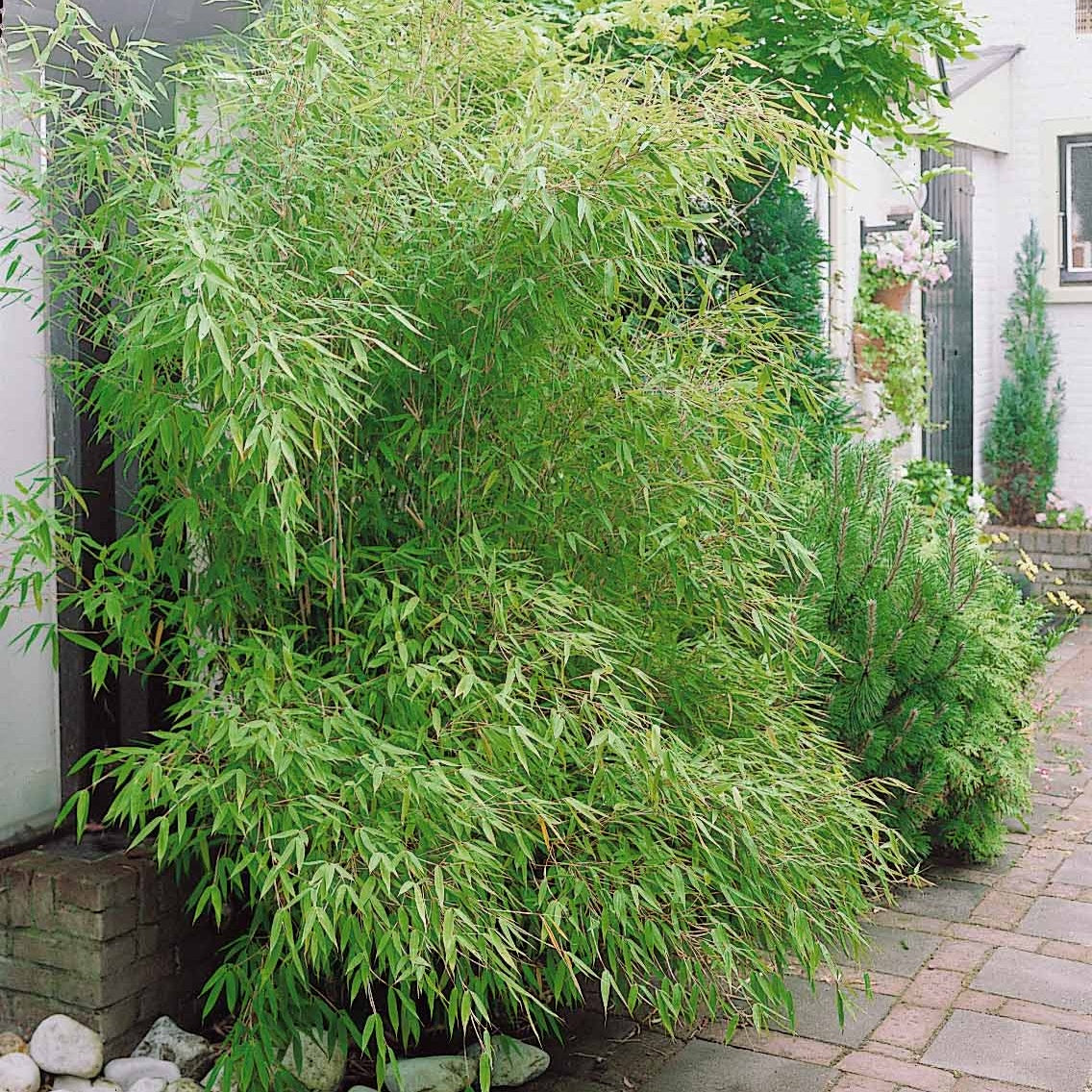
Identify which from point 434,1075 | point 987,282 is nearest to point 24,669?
point 434,1075

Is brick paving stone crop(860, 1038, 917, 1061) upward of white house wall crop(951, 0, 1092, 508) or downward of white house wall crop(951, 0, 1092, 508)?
downward

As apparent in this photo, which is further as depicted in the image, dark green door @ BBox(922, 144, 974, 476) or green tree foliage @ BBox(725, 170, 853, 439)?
dark green door @ BBox(922, 144, 974, 476)

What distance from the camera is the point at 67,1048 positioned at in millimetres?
2566

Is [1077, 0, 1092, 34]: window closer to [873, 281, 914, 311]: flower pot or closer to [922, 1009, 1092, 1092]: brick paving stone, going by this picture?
[873, 281, 914, 311]: flower pot

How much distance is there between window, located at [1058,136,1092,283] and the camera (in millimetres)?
8594

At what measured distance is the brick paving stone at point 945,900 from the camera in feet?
11.9

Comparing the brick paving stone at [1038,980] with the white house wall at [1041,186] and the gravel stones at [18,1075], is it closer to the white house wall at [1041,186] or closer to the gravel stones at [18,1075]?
the gravel stones at [18,1075]

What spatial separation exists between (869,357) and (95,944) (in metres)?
4.78

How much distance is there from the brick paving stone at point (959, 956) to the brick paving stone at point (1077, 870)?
22.0 inches

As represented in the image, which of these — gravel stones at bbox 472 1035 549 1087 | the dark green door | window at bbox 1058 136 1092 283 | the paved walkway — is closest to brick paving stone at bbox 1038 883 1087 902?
the paved walkway

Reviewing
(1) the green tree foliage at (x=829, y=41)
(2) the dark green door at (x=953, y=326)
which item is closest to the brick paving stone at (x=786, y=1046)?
(1) the green tree foliage at (x=829, y=41)

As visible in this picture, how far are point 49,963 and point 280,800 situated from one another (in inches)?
30.9

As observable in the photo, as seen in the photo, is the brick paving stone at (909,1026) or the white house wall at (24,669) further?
the brick paving stone at (909,1026)

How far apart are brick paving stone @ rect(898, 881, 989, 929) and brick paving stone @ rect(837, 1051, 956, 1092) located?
862 mm
